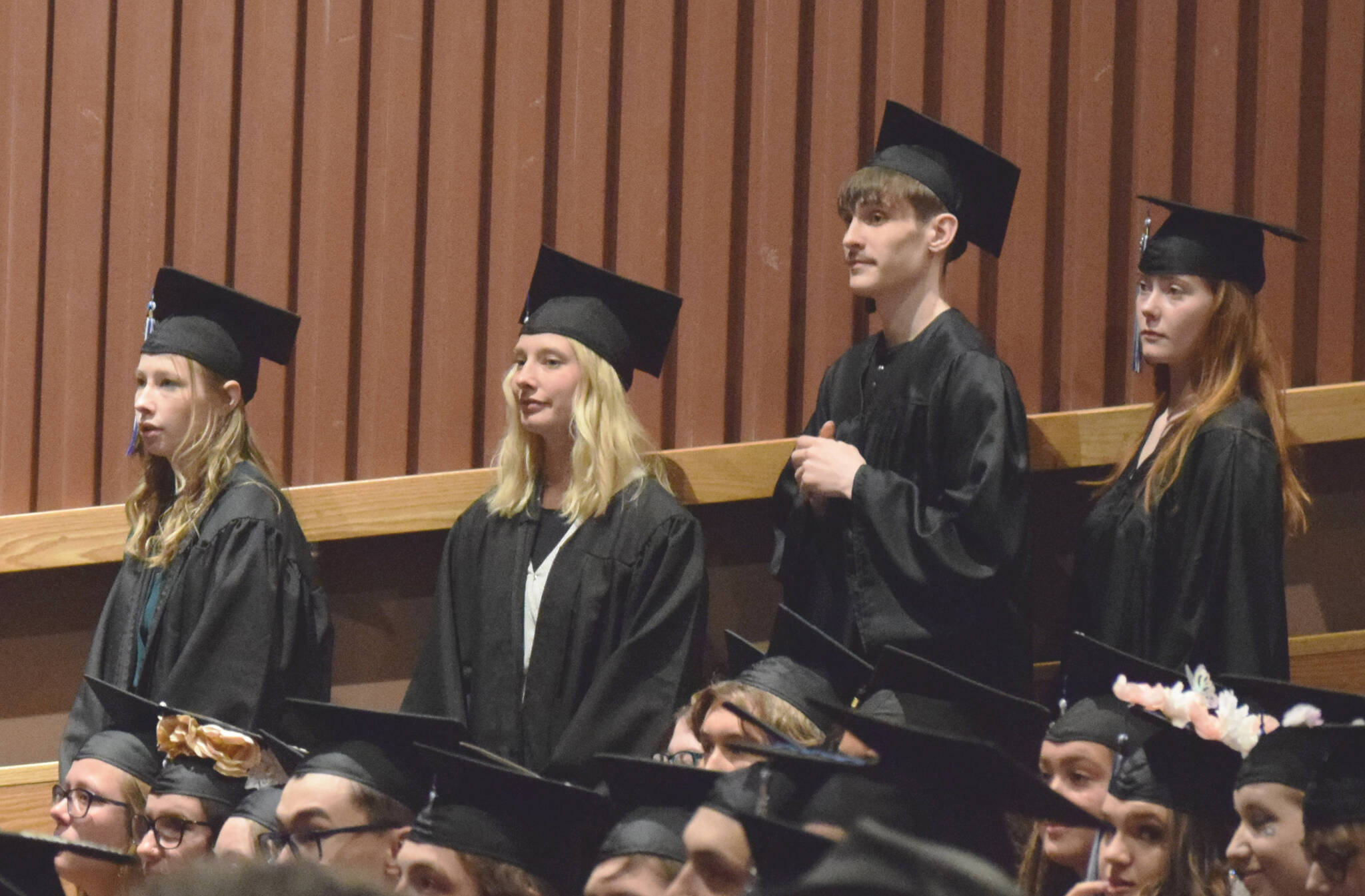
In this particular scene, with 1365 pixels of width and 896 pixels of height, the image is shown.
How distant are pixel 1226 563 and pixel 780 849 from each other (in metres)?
1.89

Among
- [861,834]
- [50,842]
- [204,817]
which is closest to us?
[861,834]

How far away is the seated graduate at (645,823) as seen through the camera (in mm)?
2969

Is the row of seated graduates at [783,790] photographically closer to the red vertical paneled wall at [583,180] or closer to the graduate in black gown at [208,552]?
the graduate in black gown at [208,552]

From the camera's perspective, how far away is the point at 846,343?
16.0 ft

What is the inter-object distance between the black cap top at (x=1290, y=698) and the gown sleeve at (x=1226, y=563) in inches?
25.2

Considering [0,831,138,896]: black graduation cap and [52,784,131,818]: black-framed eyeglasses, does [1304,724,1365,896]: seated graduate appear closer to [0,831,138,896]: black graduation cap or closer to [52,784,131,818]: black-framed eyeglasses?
[0,831,138,896]: black graduation cap

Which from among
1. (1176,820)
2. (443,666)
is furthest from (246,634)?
(1176,820)

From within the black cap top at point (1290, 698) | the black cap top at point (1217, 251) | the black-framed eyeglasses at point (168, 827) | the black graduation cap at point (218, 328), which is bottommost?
the black-framed eyeglasses at point (168, 827)

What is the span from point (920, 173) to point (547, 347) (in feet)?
3.30

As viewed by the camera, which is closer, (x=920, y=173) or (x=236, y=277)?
(x=920, y=173)

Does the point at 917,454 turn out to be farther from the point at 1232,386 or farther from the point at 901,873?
the point at 901,873

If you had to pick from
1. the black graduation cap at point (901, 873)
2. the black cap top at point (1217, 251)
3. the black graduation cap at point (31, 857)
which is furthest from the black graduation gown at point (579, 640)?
the black graduation cap at point (901, 873)

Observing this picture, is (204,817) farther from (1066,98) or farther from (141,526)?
(1066,98)

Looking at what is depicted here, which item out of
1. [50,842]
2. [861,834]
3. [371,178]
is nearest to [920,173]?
[371,178]
